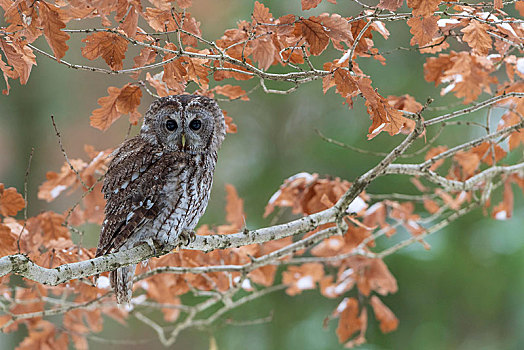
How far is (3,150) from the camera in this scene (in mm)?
5902

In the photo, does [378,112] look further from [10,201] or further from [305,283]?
[305,283]

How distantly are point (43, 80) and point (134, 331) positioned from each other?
2908 mm

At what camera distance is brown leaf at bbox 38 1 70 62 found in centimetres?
150

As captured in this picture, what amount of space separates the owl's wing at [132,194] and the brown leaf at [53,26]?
622mm

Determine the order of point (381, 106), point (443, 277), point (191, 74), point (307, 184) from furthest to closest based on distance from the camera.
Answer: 1. point (443, 277)
2. point (307, 184)
3. point (191, 74)
4. point (381, 106)

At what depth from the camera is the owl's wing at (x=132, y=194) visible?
6.66 feet

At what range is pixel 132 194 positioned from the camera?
6.72 ft

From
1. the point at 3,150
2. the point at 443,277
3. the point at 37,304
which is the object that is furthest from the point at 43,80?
the point at 443,277

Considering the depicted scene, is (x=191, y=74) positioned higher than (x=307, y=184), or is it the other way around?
(x=191, y=74)

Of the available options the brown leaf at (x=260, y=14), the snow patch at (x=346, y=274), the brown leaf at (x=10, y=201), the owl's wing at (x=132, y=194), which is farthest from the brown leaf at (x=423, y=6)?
the snow patch at (x=346, y=274)

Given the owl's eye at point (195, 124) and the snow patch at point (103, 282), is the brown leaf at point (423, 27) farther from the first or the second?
the snow patch at point (103, 282)

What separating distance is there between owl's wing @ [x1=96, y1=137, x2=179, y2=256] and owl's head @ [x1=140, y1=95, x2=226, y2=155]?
55mm

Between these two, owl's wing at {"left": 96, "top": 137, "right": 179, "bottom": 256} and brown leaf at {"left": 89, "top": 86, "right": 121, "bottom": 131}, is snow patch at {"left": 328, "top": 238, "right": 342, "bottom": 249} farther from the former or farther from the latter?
brown leaf at {"left": 89, "top": 86, "right": 121, "bottom": 131}

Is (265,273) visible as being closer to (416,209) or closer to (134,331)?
(416,209)
